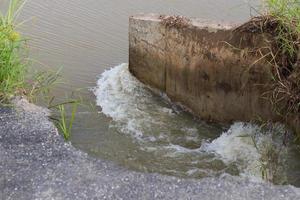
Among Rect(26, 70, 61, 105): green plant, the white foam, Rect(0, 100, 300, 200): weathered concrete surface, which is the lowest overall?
the white foam

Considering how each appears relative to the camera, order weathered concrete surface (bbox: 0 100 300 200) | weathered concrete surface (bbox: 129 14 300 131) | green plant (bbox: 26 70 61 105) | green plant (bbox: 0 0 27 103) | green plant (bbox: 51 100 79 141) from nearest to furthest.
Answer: weathered concrete surface (bbox: 0 100 300 200) → green plant (bbox: 0 0 27 103) → green plant (bbox: 51 100 79 141) → green plant (bbox: 26 70 61 105) → weathered concrete surface (bbox: 129 14 300 131)

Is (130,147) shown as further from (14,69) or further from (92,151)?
(14,69)

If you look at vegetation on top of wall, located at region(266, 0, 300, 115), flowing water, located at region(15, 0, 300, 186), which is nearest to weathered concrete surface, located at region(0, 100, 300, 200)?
flowing water, located at region(15, 0, 300, 186)

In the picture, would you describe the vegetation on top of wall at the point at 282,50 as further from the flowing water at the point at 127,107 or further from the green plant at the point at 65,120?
the green plant at the point at 65,120

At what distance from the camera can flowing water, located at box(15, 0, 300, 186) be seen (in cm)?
501

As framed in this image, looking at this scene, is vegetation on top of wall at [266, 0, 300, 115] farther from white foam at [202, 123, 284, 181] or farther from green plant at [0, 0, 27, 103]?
green plant at [0, 0, 27, 103]

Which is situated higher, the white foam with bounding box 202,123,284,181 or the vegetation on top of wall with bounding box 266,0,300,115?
the vegetation on top of wall with bounding box 266,0,300,115

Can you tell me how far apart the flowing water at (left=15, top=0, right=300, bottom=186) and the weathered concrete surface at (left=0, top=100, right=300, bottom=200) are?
72cm

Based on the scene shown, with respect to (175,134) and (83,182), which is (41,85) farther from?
(83,182)

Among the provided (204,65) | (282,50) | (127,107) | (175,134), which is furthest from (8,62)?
(282,50)

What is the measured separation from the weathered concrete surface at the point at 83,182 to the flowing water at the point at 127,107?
0.72 meters

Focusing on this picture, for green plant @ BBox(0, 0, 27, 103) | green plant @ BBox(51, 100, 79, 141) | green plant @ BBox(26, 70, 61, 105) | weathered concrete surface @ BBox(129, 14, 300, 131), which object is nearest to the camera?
green plant @ BBox(0, 0, 27, 103)

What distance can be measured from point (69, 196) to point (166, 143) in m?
1.88

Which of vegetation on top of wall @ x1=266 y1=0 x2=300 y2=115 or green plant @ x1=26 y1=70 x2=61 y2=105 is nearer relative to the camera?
vegetation on top of wall @ x1=266 y1=0 x2=300 y2=115
